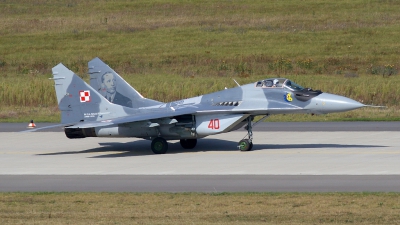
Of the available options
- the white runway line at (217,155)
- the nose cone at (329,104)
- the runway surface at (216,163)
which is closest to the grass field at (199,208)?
the runway surface at (216,163)

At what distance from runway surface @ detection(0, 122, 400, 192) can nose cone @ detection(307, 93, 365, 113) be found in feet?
4.50

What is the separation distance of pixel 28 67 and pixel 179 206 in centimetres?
4689

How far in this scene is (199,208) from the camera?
1343 centimetres

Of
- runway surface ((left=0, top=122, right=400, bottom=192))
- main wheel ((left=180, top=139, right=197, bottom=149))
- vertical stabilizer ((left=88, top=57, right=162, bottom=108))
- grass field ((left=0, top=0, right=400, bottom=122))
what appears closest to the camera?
runway surface ((left=0, top=122, right=400, bottom=192))

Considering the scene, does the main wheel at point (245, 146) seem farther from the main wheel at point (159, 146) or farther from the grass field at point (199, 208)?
the grass field at point (199, 208)

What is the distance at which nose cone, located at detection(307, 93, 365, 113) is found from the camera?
21.1 m

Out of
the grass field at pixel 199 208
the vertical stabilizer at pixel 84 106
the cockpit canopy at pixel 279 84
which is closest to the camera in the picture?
the grass field at pixel 199 208

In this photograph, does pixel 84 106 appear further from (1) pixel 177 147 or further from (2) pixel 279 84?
(2) pixel 279 84

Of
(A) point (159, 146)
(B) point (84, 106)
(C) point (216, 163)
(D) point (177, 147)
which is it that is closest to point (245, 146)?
(C) point (216, 163)

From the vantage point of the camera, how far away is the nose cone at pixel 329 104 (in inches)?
832

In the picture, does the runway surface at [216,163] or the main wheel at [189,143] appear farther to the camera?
the main wheel at [189,143]

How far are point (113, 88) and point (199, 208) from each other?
11638mm

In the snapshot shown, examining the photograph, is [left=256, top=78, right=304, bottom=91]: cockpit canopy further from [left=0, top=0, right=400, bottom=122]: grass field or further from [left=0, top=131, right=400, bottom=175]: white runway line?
[left=0, top=0, right=400, bottom=122]: grass field

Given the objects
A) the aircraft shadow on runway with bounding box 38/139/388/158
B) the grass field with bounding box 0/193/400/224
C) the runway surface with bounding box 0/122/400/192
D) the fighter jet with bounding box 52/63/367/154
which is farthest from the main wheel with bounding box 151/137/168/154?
the grass field with bounding box 0/193/400/224
